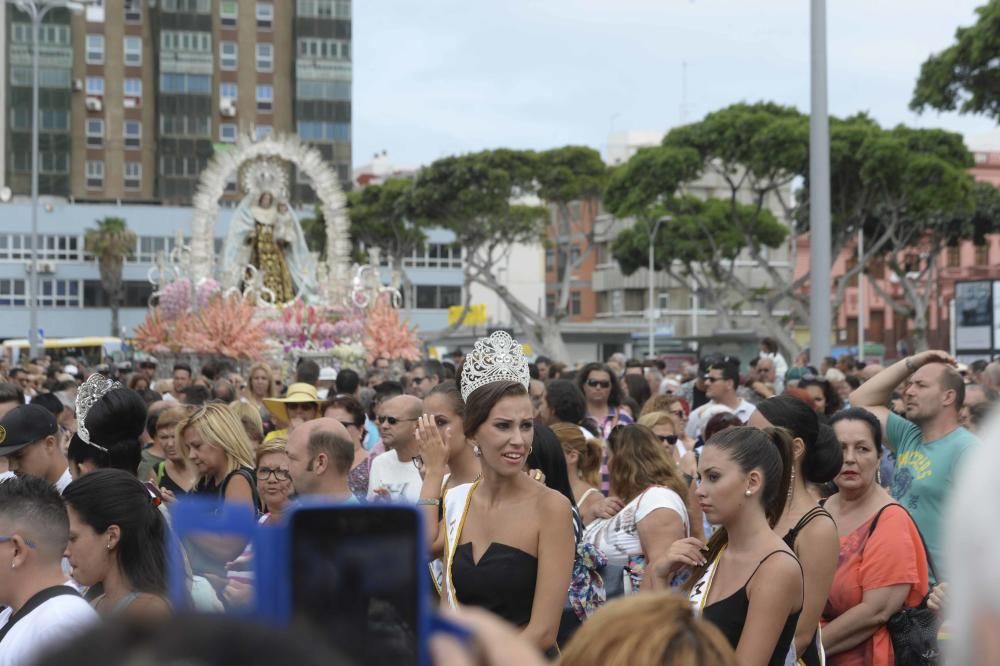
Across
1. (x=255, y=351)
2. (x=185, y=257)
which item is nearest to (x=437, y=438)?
(x=255, y=351)

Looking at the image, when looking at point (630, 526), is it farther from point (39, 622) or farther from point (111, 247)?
point (111, 247)

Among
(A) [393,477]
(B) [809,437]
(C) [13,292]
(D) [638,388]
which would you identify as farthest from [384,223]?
(B) [809,437]

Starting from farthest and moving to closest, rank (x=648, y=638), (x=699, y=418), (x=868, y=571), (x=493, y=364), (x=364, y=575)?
(x=699, y=418)
(x=493, y=364)
(x=868, y=571)
(x=648, y=638)
(x=364, y=575)

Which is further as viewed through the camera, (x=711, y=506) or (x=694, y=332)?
(x=694, y=332)

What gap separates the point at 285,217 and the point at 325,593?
3694cm

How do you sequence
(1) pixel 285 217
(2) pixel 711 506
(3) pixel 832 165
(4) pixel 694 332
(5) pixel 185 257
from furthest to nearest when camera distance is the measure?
(4) pixel 694 332 → (3) pixel 832 165 → (1) pixel 285 217 → (5) pixel 185 257 → (2) pixel 711 506

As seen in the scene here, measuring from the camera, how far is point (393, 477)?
24.7 feet

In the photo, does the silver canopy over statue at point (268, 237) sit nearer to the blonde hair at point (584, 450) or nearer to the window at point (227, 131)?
the blonde hair at point (584, 450)

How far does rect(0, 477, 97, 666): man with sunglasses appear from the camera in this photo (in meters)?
3.89

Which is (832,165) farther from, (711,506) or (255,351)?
(711,506)

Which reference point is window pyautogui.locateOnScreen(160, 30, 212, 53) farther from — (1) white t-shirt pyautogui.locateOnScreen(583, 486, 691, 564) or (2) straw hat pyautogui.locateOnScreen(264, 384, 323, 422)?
(1) white t-shirt pyautogui.locateOnScreen(583, 486, 691, 564)

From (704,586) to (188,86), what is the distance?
78.1m

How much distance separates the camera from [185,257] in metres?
34.8

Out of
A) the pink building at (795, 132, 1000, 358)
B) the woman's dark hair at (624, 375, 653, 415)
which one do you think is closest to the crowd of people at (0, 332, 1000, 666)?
the woman's dark hair at (624, 375, 653, 415)
